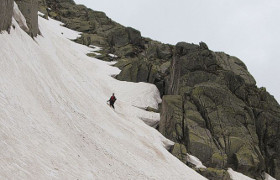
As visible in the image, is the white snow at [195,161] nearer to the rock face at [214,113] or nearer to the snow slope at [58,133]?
the rock face at [214,113]

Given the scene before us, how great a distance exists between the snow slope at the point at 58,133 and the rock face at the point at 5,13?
862 millimetres

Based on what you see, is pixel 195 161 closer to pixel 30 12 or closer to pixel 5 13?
pixel 5 13

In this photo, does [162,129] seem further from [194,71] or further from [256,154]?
[194,71]

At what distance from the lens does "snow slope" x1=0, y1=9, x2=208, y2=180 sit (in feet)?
45.7

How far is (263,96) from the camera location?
186 feet

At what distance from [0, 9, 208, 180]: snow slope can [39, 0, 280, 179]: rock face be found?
5.38m

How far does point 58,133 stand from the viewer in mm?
18922

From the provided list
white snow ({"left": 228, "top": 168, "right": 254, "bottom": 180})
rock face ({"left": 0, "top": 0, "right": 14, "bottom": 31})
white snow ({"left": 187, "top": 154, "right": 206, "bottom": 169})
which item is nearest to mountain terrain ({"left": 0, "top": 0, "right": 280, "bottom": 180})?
rock face ({"left": 0, "top": 0, "right": 14, "bottom": 31})

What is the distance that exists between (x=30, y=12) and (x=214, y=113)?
105 feet

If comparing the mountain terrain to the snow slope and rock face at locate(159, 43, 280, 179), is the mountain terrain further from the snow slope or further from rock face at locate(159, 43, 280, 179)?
the snow slope

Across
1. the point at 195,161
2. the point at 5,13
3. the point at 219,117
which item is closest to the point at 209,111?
the point at 219,117

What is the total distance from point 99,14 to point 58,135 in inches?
4412

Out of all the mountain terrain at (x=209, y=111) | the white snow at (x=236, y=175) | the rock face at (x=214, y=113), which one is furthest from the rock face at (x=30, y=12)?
the white snow at (x=236, y=175)

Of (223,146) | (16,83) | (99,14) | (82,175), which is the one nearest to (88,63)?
(223,146)
